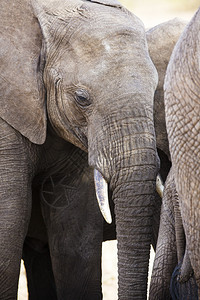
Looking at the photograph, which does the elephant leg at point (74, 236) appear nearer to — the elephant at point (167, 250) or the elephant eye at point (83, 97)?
the elephant eye at point (83, 97)

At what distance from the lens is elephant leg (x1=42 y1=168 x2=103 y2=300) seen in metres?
4.73

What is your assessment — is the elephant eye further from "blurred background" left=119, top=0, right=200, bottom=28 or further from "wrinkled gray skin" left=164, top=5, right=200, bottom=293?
"blurred background" left=119, top=0, right=200, bottom=28

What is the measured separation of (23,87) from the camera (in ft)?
14.2

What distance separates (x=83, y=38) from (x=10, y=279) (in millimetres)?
1093

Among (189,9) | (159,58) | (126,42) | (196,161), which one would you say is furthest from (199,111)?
(189,9)

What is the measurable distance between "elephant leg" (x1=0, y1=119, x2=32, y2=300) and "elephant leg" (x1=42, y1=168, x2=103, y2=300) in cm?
36

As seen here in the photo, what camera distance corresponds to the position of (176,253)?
390cm

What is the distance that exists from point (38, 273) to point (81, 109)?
1314 millimetres

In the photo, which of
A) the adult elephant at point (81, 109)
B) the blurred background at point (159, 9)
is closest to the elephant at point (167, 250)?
the adult elephant at point (81, 109)

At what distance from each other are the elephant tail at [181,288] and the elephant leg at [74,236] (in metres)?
1.07

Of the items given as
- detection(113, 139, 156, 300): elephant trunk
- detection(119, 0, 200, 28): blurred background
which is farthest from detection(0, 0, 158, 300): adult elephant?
detection(119, 0, 200, 28): blurred background

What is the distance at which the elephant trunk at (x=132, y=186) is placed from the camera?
4.04 meters

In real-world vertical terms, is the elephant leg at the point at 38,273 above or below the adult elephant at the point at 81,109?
below

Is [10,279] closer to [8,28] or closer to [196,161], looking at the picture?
[8,28]
